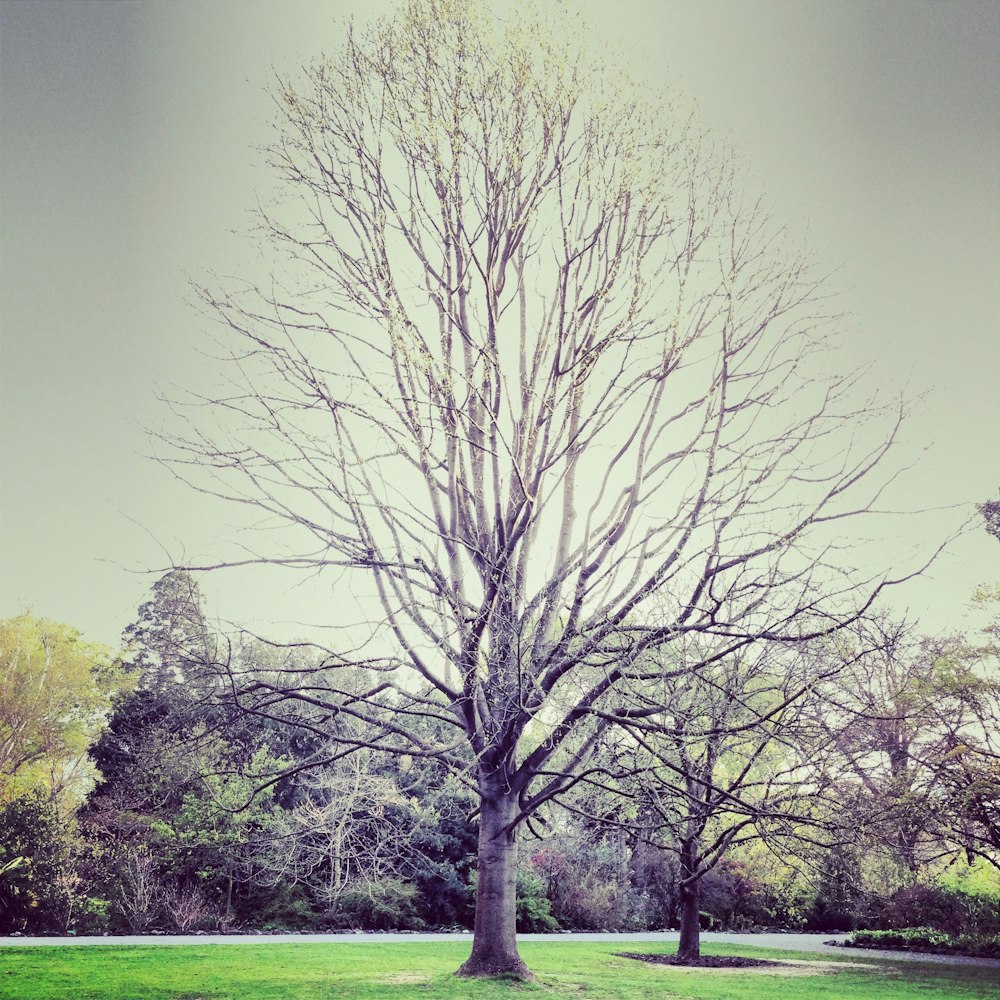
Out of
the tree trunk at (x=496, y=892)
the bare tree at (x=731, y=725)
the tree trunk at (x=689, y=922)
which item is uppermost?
the bare tree at (x=731, y=725)

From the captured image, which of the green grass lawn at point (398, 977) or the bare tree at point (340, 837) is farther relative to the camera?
the bare tree at point (340, 837)

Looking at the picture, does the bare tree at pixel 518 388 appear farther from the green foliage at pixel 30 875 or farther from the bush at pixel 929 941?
the bush at pixel 929 941

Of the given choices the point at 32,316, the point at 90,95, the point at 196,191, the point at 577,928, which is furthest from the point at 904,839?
the point at 32,316

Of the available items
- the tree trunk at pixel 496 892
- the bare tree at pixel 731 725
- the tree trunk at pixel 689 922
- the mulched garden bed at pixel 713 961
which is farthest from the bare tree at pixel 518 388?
the mulched garden bed at pixel 713 961

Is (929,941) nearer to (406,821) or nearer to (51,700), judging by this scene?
(406,821)

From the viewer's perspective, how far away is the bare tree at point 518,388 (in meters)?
6.41

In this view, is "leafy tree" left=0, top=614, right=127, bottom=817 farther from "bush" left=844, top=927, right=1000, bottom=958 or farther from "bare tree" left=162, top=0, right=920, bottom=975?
"bush" left=844, top=927, right=1000, bottom=958

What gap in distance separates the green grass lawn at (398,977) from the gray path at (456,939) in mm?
1095

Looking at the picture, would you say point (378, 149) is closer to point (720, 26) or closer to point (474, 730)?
point (720, 26)

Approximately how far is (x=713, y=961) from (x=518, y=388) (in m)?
9.90

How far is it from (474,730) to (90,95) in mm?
6731

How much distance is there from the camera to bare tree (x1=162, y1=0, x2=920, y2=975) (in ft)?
21.0

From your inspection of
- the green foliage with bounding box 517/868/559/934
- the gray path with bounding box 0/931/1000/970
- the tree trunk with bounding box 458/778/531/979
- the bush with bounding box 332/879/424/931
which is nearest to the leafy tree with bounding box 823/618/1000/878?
the gray path with bounding box 0/931/1000/970

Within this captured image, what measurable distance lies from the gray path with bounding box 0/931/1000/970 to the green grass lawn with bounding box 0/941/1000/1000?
1095 mm
